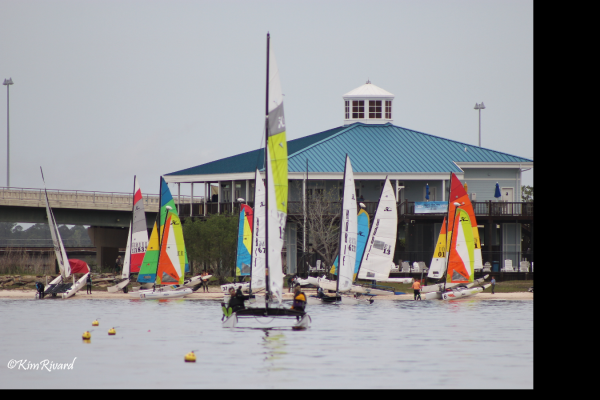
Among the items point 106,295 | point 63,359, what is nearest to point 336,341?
point 63,359

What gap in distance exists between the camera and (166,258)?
1877 inches

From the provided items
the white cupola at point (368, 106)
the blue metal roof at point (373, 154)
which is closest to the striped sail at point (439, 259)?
the blue metal roof at point (373, 154)

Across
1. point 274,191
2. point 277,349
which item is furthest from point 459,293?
point 277,349

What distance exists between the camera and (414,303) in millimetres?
45031

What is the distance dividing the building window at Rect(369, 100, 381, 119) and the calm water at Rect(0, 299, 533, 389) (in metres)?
Result: 31.3

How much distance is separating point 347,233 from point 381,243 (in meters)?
3.51

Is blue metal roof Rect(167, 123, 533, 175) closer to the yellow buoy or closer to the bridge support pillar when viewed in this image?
the bridge support pillar

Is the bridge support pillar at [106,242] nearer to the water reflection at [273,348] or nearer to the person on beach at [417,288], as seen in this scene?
the person on beach at [417,288]

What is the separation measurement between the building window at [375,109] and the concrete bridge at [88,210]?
14.4 m

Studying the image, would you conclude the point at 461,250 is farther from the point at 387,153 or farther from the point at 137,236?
the point at 387,153

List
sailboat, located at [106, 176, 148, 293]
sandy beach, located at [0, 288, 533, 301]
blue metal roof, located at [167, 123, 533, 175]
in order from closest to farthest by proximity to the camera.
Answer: sandy beach, located at [0, 288, 533, 301] → sailboat, located at [106, 176, 148, 293] → blue metal roof, located at [167, 123, 533, 175]

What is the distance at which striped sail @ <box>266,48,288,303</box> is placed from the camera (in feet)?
92.8

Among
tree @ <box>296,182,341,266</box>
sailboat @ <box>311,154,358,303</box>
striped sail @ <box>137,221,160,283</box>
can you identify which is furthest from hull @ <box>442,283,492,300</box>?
striped sail @ <box>137,221,160,283</box>
